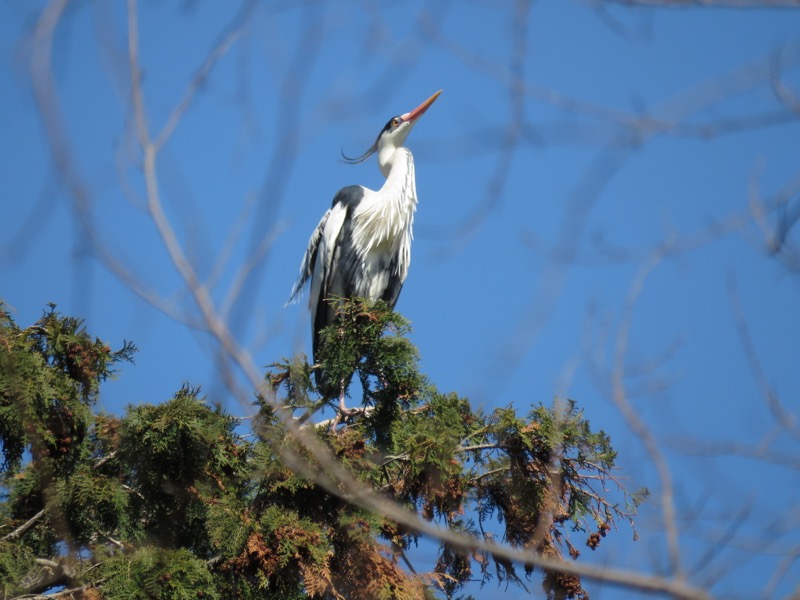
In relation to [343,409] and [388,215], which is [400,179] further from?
[343,409]

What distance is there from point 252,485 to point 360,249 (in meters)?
3.04

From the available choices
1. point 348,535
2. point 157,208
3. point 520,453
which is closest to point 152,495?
point 348,535

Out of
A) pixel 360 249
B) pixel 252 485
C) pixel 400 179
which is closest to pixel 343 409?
pixel 252 485

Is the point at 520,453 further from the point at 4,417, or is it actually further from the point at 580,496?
the point at 4,417

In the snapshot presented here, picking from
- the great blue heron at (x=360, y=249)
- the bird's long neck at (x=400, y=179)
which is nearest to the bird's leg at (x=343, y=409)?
the great blue heron at (x=360, y=249)

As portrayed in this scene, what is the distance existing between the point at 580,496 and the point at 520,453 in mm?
339

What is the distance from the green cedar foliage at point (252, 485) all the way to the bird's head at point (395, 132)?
3.49 meters

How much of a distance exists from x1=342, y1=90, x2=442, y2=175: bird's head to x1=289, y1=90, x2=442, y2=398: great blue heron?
0.62 meters

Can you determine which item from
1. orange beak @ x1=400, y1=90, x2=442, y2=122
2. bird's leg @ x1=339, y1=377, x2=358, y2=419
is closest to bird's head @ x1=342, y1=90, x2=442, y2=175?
orange beak @ x1=400, y1=90, x2=442, y2=122

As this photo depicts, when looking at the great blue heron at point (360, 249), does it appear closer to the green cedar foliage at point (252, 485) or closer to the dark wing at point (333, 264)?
Result: the dark wing at point (333, 264)

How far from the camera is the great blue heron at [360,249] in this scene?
23.1ft

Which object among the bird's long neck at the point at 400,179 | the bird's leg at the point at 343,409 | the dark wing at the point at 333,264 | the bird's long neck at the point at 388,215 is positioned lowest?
the bird's leg at the point at 343,409

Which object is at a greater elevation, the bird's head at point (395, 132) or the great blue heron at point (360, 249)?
the bird's head at point (395, 132)

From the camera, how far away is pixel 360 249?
23.1 feet
